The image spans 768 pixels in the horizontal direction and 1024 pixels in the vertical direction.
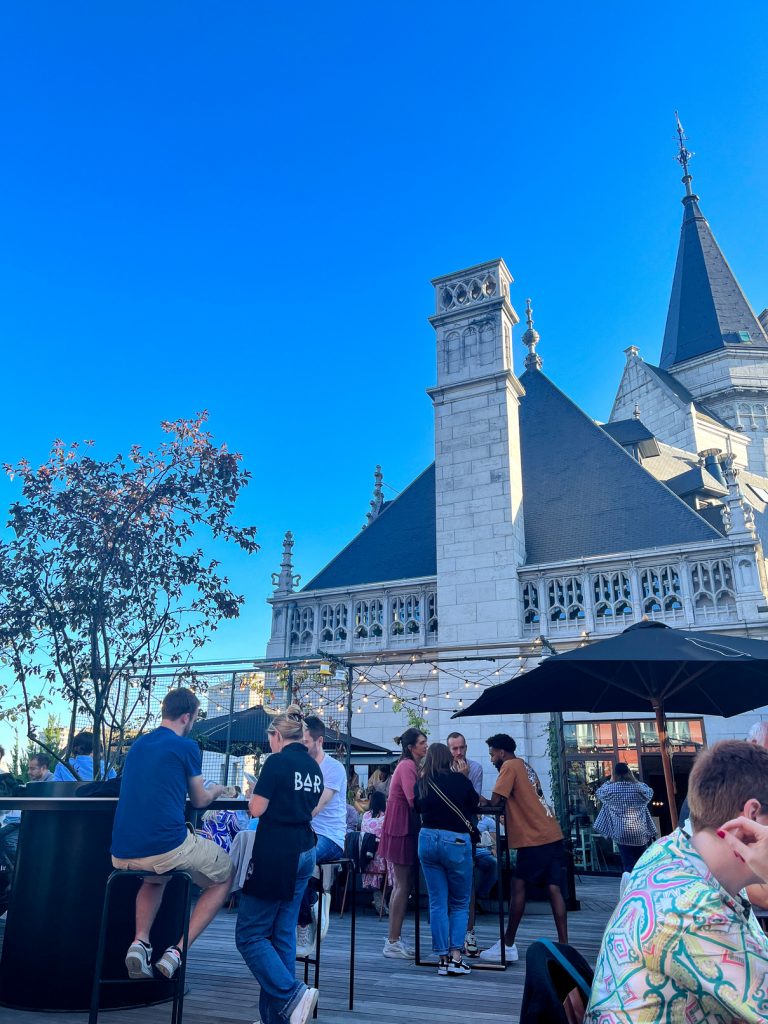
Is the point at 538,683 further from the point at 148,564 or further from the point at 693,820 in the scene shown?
the point at 693,820

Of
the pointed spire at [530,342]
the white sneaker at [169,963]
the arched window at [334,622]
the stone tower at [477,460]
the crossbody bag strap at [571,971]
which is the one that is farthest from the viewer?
the pointed spire at [530,342]

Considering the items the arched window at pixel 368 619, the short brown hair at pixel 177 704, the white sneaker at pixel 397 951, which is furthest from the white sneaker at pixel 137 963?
the arched window at pixel 368 619

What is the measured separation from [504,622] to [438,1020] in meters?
11.4

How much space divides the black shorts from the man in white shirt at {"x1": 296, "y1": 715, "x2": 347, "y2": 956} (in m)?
1.71

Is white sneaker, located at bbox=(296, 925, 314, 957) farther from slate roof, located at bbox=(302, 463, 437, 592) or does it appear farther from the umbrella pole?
slate roof, located at bbox=(302, 463, 437, 592)

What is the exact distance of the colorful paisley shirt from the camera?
167 cm

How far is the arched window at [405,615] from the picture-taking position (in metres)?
17.1

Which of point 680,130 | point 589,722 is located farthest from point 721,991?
point 680,130

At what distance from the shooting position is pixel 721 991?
5.46 feet

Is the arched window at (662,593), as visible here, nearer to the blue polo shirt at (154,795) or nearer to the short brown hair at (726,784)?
the blue polo shirt at (154,795)

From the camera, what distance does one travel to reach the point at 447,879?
5.84m

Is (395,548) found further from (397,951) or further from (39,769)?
(397,951)

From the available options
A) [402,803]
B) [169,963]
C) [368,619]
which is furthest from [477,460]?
[169,963]

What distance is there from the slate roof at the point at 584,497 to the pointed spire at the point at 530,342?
197cm
